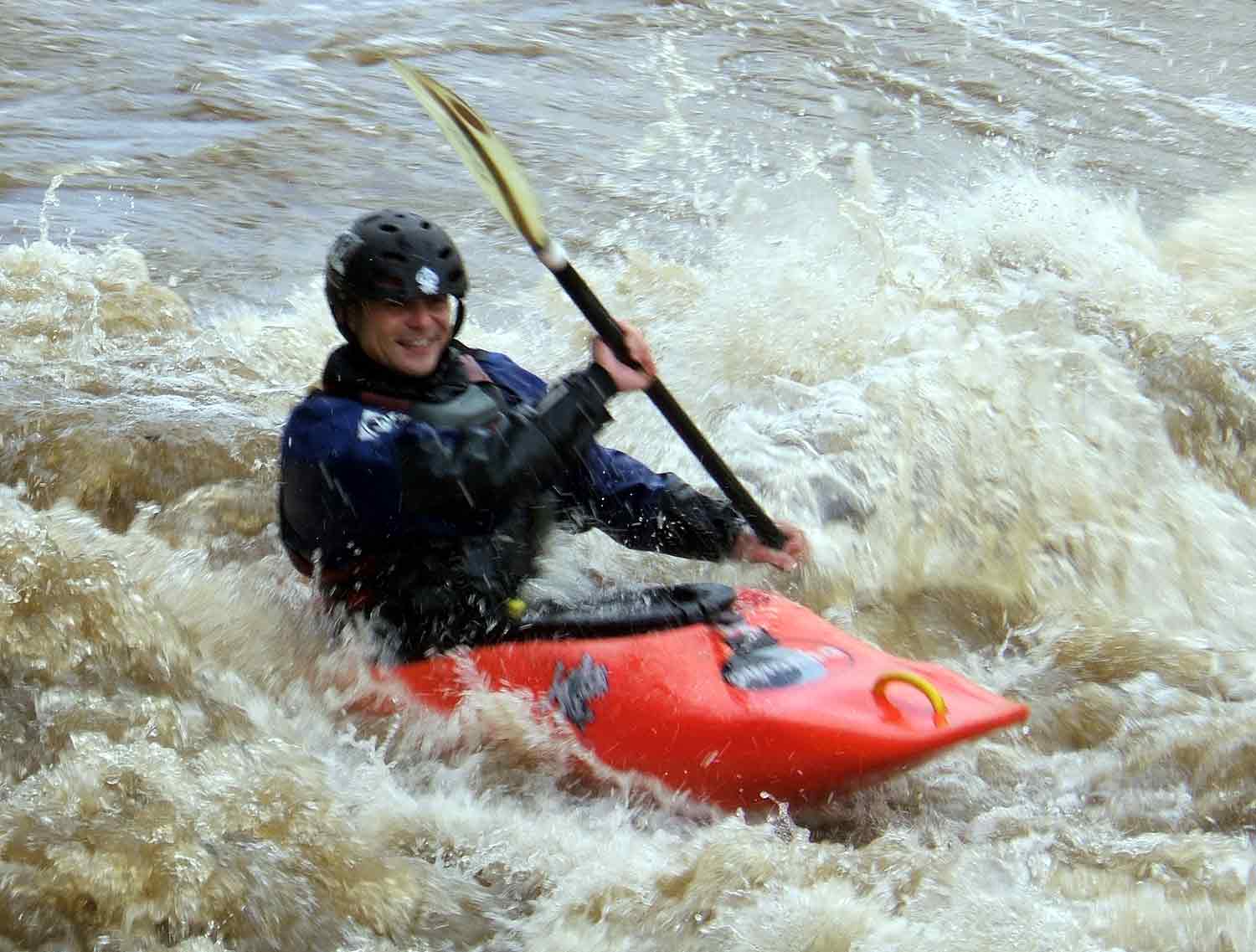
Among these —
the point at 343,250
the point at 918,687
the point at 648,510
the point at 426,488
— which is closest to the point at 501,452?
the point at 426,488

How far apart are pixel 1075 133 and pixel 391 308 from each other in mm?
6770

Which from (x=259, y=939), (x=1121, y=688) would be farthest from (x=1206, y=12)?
(x=259, y=939)

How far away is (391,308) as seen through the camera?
2.79m

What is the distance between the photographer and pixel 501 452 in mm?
2740

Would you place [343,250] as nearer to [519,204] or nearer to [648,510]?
[519,204]

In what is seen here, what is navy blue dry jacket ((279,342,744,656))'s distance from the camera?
2721 millimetres

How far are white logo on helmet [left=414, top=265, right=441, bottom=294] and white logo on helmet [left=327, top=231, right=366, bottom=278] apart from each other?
138 millimetres

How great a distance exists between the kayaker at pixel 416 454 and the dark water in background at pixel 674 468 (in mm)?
221

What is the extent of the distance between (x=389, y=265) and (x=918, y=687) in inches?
52.1

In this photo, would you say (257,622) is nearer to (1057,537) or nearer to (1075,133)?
(1057,537)

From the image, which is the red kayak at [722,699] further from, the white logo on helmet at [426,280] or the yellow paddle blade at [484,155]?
the yellow paddle blade at [484,155]

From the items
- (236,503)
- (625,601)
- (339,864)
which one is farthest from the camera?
(236,503)

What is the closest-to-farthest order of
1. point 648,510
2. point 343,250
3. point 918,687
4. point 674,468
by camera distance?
point 918,687
point 343,250
point 648,510
point 674,468

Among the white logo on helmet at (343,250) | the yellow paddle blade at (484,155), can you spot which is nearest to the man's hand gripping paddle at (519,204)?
the yellow paddle blade at (484,155)
